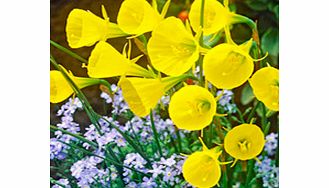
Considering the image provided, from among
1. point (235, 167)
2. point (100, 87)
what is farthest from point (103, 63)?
point (235, 167)

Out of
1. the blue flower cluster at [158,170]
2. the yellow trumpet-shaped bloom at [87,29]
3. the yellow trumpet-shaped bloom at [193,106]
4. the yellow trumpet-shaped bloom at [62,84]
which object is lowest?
the blue flower cluster at [158,170]

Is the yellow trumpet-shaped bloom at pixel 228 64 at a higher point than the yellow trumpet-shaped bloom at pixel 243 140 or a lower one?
higher

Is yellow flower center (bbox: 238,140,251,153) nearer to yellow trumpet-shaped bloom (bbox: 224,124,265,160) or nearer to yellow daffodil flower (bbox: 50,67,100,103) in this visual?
yellow trumpet-shaped bloom (bbox: 224,124,265,160)

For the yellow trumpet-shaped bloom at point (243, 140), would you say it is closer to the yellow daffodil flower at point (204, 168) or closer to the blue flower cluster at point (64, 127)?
the yellow daffodil flower at point (204, 168)

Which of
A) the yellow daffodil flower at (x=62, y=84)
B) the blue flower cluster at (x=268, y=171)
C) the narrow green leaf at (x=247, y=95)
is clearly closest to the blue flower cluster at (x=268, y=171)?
the blue flower cluster at (x=268, y=171)

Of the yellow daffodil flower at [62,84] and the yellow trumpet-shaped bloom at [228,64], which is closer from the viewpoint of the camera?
the yellow trumpet-shaped bloom at [228,64]

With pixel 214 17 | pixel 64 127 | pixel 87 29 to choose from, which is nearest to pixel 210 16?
pixel 214 17

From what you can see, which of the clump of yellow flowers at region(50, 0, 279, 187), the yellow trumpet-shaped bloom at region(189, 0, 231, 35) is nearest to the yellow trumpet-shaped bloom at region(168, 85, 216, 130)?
the clump of yellow flowers at region(50, 0, 279, 187)
